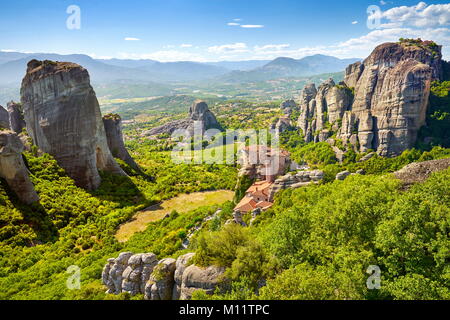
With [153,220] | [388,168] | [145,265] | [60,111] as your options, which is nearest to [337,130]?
[388,168]

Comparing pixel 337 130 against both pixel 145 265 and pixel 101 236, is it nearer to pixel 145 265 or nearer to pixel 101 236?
pixel 101 236

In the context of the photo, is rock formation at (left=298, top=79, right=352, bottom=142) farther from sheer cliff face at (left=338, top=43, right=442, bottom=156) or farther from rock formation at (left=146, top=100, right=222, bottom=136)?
rock formation at (left=146, top=100, right=222, bottom=136)

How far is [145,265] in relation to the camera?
15.2 metres

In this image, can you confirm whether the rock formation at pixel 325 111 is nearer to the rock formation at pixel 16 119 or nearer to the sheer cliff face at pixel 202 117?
the sheer cliff face at pixel 202 117

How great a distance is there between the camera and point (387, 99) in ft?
201

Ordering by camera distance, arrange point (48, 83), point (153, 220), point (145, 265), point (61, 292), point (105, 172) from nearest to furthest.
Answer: point (145, 265)
point (61, 292)
point (153, 220)
point (48, 83)
point (105, 172)

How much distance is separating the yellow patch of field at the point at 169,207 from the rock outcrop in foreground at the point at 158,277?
487 inches

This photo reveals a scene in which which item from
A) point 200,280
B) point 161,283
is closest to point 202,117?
point 161,283

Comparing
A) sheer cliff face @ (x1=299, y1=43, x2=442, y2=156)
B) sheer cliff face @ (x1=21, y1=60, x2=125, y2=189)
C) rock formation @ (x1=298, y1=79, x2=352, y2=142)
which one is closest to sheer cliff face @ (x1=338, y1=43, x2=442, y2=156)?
sheer cliff face @ (x1=299, y1=43, x2=442, y2=156)

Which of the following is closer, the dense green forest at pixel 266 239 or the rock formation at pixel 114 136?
the dense green forest at pixel 266 239

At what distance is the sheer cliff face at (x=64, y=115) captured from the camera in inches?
1401

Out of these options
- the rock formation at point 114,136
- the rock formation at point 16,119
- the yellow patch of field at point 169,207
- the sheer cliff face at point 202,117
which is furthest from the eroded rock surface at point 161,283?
the sheer cliff face at point 202,117

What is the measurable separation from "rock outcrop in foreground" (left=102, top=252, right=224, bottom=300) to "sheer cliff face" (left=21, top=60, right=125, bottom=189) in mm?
23661

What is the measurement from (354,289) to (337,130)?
7012cm
